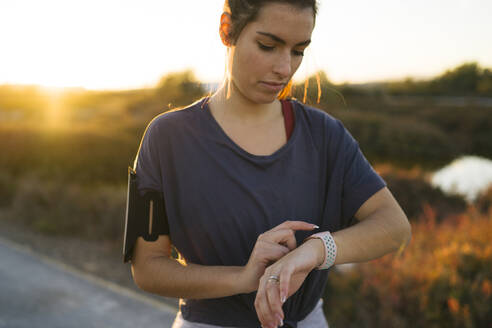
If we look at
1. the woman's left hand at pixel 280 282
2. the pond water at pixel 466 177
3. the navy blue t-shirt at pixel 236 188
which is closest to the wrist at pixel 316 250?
the woman's left hand at pixel 280 282

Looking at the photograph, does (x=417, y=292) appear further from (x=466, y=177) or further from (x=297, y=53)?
(x=466, y=177)

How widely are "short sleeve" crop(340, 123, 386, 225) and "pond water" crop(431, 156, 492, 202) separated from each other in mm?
9946

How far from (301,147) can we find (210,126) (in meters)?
0.29

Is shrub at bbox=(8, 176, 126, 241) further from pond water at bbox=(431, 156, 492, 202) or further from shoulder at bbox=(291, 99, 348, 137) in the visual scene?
pond water at bbox=(431, 156, 492, 202)

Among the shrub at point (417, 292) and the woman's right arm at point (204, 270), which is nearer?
the woman's right arm at point (204, 270)

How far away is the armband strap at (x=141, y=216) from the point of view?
1302 millimetres

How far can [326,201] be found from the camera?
139 cm

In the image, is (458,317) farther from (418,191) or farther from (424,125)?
(424,125)

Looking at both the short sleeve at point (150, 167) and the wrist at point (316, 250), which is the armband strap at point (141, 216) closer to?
the short sleeve at point (150, 167)

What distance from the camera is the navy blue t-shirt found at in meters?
1.31

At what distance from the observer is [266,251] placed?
46.0 inches

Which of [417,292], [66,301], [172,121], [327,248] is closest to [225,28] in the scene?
[172,121]

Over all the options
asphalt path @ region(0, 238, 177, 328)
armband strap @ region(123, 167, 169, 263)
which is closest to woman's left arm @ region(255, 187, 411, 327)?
armband strap @ region(123, 167, 169, 263)

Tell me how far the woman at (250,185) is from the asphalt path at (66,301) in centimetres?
286
